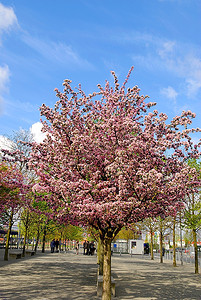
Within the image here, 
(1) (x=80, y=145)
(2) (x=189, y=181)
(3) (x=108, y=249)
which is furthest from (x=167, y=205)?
(1) (x=80, y=145)

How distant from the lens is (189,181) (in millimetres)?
9695

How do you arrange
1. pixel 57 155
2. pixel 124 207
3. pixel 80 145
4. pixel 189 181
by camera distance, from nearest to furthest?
1. pixel 124 207
2. pixel 80 145
3. pixel 189 181
4. pixel 57 155

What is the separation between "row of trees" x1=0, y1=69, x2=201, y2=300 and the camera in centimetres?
861

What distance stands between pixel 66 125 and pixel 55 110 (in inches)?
60.2

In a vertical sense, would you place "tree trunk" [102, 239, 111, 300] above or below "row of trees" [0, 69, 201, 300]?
below

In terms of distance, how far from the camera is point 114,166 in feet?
27.3

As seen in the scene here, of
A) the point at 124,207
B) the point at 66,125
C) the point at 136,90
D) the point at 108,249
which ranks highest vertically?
the point at 136,90

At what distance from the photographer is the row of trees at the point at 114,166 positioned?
8609 millimetres

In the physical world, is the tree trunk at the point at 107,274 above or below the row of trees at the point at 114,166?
below

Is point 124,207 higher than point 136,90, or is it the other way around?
point 136,90

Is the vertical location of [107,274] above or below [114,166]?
below

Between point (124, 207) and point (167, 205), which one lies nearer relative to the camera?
point (124, 207)

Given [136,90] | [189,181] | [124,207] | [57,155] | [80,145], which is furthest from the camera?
[136,90]

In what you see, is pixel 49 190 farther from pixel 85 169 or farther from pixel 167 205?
pixel 167 205
